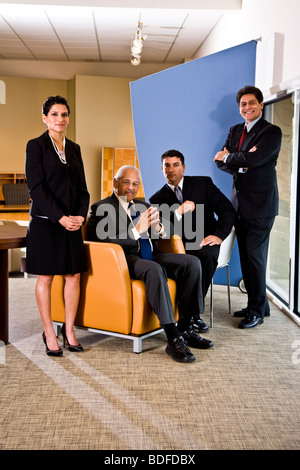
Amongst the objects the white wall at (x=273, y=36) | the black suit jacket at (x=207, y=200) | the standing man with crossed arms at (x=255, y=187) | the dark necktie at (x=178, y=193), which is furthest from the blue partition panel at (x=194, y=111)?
the dark necktie at (x=178, y=193)

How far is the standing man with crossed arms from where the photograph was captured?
13.2 feet

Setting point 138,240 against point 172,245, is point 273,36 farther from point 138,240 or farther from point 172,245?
point 138,240

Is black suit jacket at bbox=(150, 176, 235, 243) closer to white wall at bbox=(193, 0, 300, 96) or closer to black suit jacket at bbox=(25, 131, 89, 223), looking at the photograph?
black suit jacket at bbox=(25, 131, 89, 223)

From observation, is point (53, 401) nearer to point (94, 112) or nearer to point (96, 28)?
point (96, 28)

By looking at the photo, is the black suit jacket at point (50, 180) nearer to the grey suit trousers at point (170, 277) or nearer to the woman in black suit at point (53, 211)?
the woman in black suit at point (53, 211)

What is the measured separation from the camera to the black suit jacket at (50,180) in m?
Result: 3.21

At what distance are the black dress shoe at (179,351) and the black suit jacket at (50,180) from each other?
1081 millimetres

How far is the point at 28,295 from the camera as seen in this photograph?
16.9 feet

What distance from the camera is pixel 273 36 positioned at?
14.9 feet

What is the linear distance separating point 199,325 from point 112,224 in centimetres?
111

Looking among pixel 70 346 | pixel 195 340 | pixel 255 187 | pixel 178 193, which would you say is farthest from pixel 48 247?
pixel 255 187

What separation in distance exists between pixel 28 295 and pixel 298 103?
126 inches

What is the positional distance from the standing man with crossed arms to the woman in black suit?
1.45m

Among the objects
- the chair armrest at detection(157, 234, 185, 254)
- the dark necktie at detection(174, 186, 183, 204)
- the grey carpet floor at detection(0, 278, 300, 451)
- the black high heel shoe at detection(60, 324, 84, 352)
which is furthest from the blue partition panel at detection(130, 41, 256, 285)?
the black high heel shoe at detection(60, 324, 84, 352)
